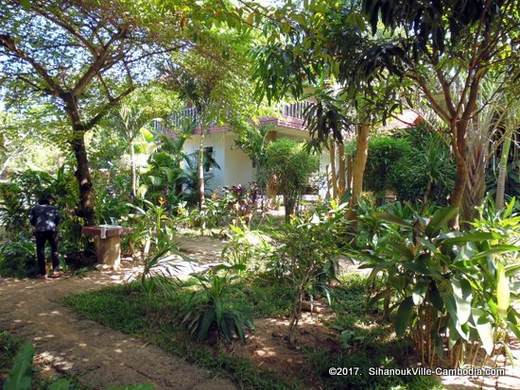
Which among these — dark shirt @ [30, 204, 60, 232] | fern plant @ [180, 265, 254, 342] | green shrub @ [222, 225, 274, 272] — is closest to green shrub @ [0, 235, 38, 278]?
dark shirt @ [30, 204, 60, 232]

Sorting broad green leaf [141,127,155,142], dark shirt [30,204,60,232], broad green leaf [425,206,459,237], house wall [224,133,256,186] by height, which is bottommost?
dark shirt [30,204,60,232]

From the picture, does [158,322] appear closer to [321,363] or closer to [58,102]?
[321,363]

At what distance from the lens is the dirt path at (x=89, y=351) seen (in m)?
3.15

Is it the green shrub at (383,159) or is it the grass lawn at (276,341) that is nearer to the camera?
the grass lawn at (276,341)

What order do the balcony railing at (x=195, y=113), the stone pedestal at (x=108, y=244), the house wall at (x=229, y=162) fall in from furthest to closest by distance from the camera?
the house wall at (x=229, y=162), the balcony railing at (x=195, y=113), the stone pedestal at (x=108, y=244)

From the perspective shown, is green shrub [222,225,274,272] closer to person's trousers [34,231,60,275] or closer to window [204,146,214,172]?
person's trousers [34,231,60,275]

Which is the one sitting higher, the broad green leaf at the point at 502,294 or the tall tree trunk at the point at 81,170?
the tall tree trunk at the point at 81,170

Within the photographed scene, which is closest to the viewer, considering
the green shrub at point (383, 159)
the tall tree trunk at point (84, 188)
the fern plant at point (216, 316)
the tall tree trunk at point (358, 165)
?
the fern plant at point (216, 316)

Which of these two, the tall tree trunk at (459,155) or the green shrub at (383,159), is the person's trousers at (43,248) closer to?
the tall tree trunk at (459,155)

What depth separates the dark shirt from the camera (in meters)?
5.97

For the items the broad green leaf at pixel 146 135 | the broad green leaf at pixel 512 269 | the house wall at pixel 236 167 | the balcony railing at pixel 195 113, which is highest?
the balcony railing at pixel 195 113

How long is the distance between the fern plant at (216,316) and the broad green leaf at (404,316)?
4.88 ft

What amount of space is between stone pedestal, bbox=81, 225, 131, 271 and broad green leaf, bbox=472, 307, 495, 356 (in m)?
5.31

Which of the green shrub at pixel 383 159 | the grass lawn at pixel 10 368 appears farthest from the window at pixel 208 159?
the grass lawn at pixel 10 368
